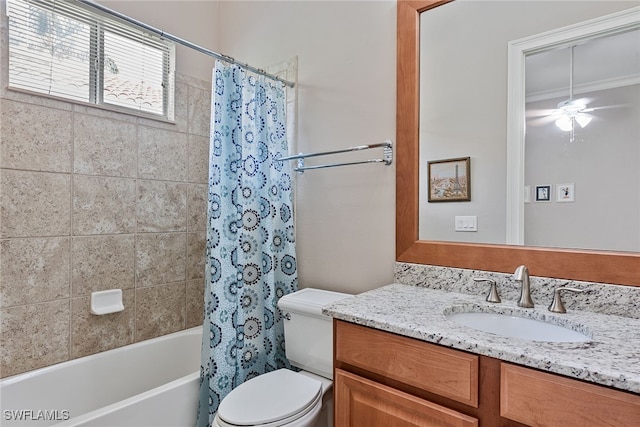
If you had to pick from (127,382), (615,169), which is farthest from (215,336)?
(615,169)

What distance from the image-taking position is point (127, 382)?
6.03 ft

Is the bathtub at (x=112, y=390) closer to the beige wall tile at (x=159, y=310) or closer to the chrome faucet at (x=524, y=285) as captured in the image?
the beige wall tile at (x=159, y=310)

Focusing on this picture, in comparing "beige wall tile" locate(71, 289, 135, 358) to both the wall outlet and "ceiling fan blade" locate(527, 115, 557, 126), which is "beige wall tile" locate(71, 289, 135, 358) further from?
"ceiling fan blade" locate(527, 115, 557, 126)

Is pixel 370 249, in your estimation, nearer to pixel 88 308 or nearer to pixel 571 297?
pixel 571 297

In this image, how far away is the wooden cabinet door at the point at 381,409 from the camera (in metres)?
0.89

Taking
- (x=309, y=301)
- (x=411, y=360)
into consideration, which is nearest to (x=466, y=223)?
(x=411, y=360)

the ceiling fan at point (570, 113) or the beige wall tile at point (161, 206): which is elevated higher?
the ceiling fan at point (570, 113)

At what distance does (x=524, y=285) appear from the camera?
1130 millimetres

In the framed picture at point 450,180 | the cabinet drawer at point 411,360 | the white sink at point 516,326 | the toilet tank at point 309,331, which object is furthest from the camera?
the toilet tank at point 309,331

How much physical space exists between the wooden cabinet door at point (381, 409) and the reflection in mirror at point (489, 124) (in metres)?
0.68

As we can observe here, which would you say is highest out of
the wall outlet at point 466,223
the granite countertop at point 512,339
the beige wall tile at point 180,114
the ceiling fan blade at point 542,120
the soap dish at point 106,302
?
the beige wall tile at point 180,114

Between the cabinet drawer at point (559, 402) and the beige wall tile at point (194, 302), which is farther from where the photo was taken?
the beige wall tile at point (194, 302)

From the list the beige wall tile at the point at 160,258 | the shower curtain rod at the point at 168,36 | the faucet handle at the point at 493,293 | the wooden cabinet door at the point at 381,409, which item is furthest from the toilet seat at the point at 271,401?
the shower curtain rod at the point at 168,36

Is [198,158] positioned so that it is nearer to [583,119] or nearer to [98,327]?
[98,327]
